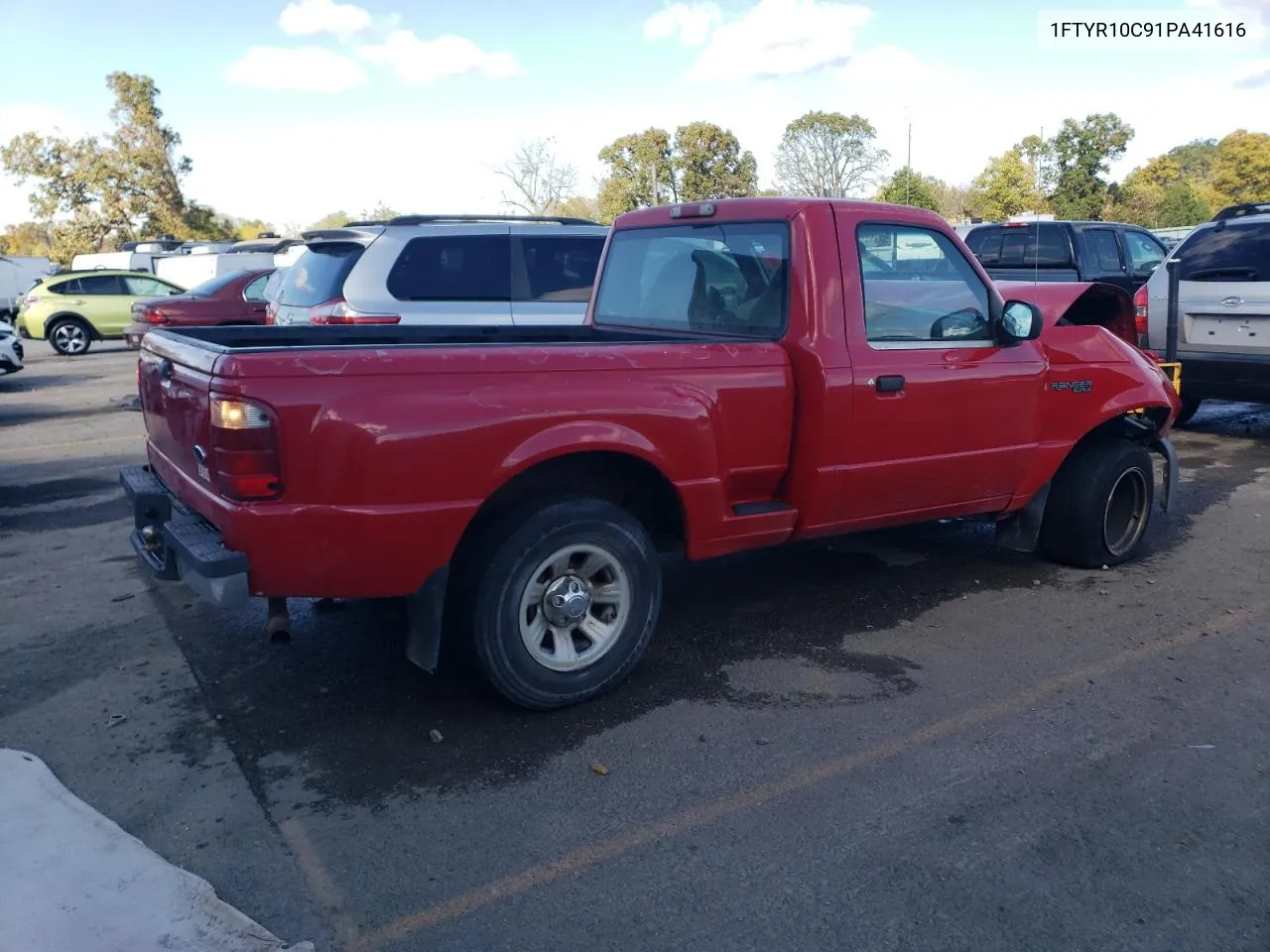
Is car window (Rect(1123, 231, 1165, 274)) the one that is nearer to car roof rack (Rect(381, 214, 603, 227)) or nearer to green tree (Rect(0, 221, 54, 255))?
car roof rack (Rect(381, 214, 603, 227))

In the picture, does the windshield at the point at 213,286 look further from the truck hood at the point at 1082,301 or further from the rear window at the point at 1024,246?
the truck hood at the point at 1082,301

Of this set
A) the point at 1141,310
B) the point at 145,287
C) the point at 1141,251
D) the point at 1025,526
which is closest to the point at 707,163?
the point at 145,287

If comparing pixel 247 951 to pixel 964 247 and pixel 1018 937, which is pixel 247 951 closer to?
pixel 1018 937

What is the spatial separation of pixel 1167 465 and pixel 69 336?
21.6 m

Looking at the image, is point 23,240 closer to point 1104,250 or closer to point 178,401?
point 1104,250

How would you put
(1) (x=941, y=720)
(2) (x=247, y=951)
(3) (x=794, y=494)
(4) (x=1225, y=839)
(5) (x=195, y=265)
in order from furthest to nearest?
(5) (x=195, y=265) → (3) (x=794, y=494) → (1) (x=941, y=720) → (4) (x=1225, y=839) → (2) (x=247, y=951)

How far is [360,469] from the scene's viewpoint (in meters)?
3.63

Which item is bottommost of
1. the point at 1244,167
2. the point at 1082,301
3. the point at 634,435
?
the point at 634,435

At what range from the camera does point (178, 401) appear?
4031 millimetres

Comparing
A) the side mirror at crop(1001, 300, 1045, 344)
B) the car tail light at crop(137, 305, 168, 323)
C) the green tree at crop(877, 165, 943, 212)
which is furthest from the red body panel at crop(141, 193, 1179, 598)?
the green tree at crop(877, 165, 943, 212)

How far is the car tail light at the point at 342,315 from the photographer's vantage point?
8.16m

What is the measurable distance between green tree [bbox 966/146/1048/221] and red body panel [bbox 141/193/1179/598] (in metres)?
31.7

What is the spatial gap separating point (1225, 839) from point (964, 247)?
9.69 ft

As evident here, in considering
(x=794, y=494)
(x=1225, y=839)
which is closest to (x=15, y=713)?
(x=794, y=494)
